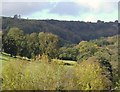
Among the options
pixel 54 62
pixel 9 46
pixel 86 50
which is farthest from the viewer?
pixel 86 50

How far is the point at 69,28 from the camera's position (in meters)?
115

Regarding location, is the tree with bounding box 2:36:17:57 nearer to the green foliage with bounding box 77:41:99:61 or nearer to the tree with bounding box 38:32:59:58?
the tree with bounding box 38:32:59:58

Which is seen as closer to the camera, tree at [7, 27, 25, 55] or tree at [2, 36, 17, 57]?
tree at [2, 36, 17, 57]

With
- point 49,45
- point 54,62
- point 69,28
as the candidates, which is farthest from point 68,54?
point 69,28

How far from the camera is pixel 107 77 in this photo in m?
41.6

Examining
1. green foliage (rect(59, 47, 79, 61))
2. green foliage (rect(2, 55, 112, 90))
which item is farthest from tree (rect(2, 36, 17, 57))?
green foliage (rect(2, 55, 112, 90))

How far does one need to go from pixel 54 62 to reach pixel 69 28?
73.9m

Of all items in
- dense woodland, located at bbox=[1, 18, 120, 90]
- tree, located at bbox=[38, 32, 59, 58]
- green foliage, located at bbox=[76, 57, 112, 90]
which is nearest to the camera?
dense woodland, located at bbox=[1, 18, 120, 90]

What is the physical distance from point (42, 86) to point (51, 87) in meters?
→ 0.96

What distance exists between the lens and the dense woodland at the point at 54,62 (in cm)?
3441

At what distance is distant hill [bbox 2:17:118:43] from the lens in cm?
9532

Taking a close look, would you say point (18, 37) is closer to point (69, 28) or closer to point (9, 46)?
point (9, 46)

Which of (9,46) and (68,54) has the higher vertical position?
(9,46)

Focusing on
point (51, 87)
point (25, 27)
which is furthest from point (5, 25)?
point (51, 87)
